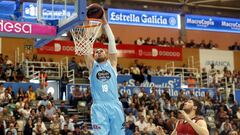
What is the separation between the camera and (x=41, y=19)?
8.96m

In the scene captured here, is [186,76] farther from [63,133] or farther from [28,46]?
[63,133]

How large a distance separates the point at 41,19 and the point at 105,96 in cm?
261

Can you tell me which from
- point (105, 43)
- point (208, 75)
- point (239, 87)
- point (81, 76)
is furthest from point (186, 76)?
A: point (81, 76)

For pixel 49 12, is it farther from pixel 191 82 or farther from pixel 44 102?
pixel 191 82

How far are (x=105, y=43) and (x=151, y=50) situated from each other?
2954 millimetres

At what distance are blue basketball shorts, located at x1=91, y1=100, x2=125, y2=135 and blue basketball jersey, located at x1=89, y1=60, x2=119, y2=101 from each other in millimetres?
101

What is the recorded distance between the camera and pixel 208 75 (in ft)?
85.0

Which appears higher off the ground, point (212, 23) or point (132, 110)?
point (212, 23)

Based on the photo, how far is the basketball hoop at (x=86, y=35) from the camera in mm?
7539

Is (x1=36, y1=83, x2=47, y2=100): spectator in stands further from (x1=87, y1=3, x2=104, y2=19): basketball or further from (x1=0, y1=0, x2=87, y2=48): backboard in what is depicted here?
(x1=87, y1=3, x2=104, y2=19): basketball

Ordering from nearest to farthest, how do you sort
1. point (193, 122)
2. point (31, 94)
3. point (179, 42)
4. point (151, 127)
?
point (193, 122), point (151, 127), point (31, 94), point (179, 42)

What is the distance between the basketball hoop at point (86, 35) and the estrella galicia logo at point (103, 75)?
1.51ft

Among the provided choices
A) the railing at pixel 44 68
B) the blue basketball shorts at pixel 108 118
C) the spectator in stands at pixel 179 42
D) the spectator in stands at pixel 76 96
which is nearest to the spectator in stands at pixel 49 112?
the spectator in stands at pixel 76 96

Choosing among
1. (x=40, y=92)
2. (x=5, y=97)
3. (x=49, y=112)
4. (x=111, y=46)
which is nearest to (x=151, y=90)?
(x=40, y=92)
